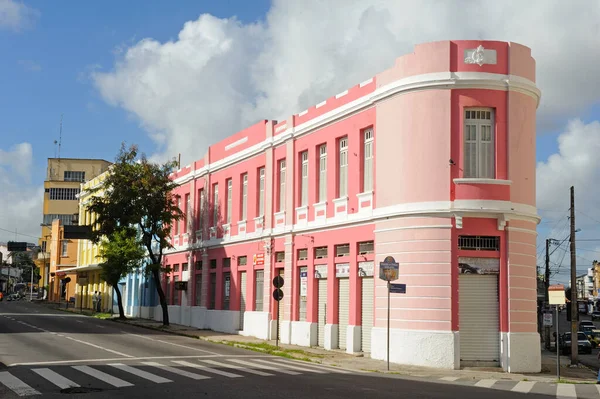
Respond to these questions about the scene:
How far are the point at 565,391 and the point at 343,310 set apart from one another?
12086mm

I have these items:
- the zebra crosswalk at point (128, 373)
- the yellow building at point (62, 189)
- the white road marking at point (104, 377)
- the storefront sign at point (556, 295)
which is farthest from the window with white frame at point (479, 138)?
the yellow building at point (62, 189)

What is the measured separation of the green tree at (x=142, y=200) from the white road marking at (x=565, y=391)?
27.6 metres

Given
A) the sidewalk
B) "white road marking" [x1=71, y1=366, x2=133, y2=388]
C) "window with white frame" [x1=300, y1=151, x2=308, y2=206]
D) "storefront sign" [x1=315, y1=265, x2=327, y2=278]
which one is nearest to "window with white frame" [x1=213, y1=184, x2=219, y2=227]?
"window with white frame" [x1=300, y1=151, x2=308, y2=206]

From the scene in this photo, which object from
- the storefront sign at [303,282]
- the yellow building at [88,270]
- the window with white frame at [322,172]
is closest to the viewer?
the window with white frame at [322,172]

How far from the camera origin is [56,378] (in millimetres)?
16547

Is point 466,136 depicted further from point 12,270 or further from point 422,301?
point 12,270

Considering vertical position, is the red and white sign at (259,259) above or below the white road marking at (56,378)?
above

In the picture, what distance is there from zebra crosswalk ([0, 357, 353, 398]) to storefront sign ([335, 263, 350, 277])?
662 centimetres

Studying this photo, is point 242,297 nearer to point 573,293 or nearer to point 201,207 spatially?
point 201,207

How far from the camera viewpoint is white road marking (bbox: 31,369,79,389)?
50.7ft

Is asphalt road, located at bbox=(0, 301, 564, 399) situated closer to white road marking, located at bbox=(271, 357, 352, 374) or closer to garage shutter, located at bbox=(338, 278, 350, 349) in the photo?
white road marking, located at bbox=(271, 357, 352, 374)

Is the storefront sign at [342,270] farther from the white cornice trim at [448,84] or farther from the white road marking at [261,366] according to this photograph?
the white road marking at [261,366]

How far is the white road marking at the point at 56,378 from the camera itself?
15453mm

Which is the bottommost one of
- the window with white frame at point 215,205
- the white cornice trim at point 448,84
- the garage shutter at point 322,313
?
the garage shutter at point 322,313
